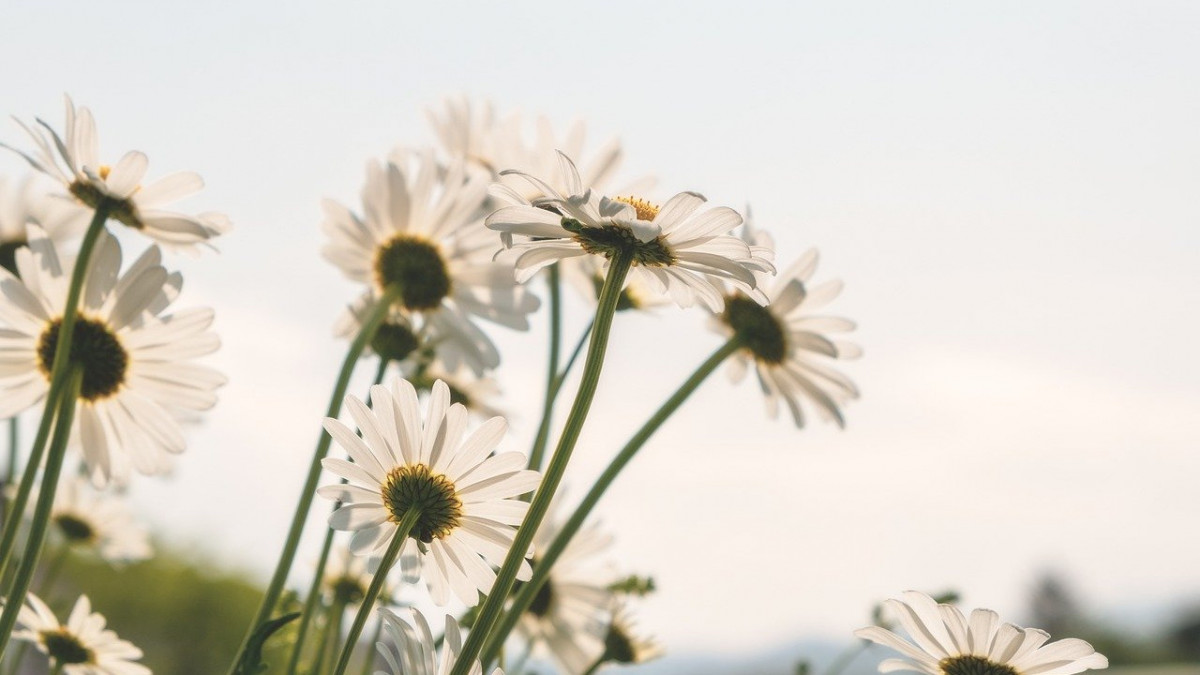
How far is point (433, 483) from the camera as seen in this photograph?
0.59 meters

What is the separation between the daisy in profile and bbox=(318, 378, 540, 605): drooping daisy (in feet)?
1.07

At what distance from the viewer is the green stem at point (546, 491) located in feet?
1.49

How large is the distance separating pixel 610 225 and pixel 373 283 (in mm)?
379

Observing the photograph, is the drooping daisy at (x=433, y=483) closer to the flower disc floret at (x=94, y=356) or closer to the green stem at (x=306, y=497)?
the green stem at (x=306, y=497)

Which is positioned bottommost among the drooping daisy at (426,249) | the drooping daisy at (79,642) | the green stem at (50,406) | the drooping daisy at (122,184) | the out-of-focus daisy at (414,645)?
the drooping daisy at (79,642)

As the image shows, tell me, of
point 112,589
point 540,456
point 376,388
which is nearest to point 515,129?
point 540,456

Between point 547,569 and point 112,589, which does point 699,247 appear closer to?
point 547,569

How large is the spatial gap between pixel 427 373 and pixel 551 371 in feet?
0.47

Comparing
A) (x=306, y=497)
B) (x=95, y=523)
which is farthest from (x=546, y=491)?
(x=95, y=523)

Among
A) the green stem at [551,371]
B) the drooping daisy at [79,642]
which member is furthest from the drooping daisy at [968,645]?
the drooping daisy at [79,642]

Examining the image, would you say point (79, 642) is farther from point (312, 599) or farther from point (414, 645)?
point (414, 645)

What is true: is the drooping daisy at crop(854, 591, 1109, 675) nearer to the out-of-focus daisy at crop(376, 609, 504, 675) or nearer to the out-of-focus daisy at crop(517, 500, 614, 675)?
the out-of-focus daisy at crop(376, 609, 504, 675)

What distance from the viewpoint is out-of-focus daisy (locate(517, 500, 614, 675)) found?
979 millimetres

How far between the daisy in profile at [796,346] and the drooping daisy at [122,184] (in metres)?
0.42
